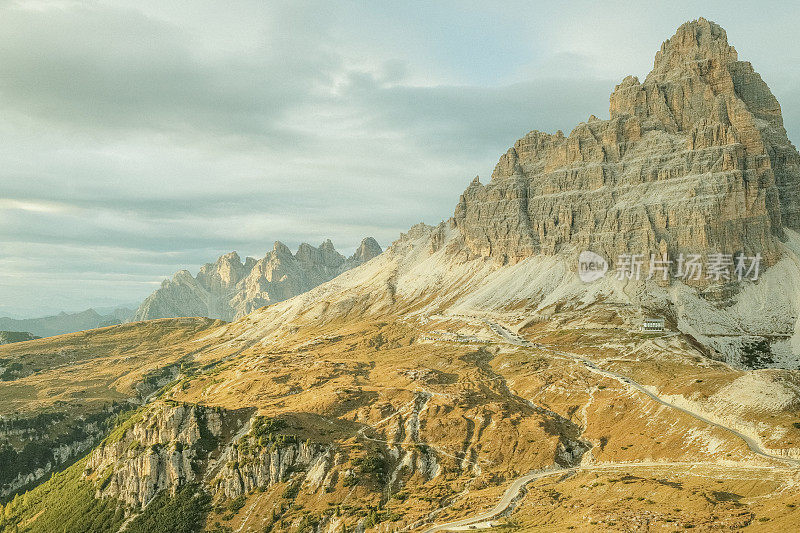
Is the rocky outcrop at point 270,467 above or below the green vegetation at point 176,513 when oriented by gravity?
above

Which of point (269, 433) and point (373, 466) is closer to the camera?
point (373, 466)

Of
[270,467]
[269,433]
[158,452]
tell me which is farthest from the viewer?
[158,452]

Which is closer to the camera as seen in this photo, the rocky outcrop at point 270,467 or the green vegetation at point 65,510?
the rocky outcrop at point 270,467

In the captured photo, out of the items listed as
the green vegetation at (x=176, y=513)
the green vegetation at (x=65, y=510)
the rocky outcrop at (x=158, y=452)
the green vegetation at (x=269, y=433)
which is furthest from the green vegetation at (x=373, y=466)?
the green vegetation at (x=65, y=510)

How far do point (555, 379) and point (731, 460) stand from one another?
3489 inches

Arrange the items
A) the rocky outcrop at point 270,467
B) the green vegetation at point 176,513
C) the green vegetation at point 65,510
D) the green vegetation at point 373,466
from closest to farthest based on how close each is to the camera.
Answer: the green vegetation at point 176,513 < the green vegetation at point 373,466 < the rocky outcrop at point 270,467 < the green vegetation at point 65,510

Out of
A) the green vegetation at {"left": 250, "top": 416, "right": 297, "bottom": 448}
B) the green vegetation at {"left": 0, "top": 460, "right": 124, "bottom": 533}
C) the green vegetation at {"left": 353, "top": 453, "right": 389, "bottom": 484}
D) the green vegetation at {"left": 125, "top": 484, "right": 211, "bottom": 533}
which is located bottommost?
the green vegetation at {"left": 0, "top": 460, "right": 124, "bottom": 533}

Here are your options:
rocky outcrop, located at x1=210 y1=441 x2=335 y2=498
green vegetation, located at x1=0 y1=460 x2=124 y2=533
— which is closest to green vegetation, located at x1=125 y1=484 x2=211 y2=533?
rocky outcrop, located at x1=210 y1=441 x2=335 y2=498

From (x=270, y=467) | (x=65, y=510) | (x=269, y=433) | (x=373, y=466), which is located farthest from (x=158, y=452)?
(x=373, y=466)

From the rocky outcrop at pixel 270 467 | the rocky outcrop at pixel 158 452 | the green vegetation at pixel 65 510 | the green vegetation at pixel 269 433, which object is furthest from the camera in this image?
the rocky outcrop at pixel 158 452

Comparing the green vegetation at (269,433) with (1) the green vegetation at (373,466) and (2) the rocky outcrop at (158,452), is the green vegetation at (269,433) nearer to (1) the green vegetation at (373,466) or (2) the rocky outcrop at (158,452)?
(2) the rocky outcrop at (158,452)

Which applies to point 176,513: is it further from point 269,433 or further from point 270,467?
point 269,433

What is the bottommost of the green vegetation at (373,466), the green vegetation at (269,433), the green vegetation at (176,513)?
the green vegetation at (176,513)

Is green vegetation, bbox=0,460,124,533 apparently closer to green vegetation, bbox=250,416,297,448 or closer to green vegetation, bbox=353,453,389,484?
green vegetation, bbox=250,416,297,448
